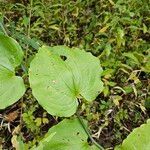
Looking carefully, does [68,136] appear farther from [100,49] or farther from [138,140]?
[100,49]

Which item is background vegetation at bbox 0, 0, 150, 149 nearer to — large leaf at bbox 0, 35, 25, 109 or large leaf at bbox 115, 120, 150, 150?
large leaf at bbox 0, 35, 25, 109

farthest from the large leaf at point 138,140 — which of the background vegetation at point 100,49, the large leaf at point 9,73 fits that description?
the background vegetation at point 100,49

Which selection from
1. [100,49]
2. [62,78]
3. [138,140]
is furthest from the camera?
[100,49]

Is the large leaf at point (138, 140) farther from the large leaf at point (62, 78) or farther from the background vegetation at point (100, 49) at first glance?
the background vegetation at point (100, 49)

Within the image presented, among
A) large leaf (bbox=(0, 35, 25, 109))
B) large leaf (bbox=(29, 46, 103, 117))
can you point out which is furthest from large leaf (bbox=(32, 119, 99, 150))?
large leaf (bbox=(0, 35, 25, 109))

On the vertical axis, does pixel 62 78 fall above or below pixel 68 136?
above

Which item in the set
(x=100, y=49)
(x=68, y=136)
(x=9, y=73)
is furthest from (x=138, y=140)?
(x=100, y=49)
